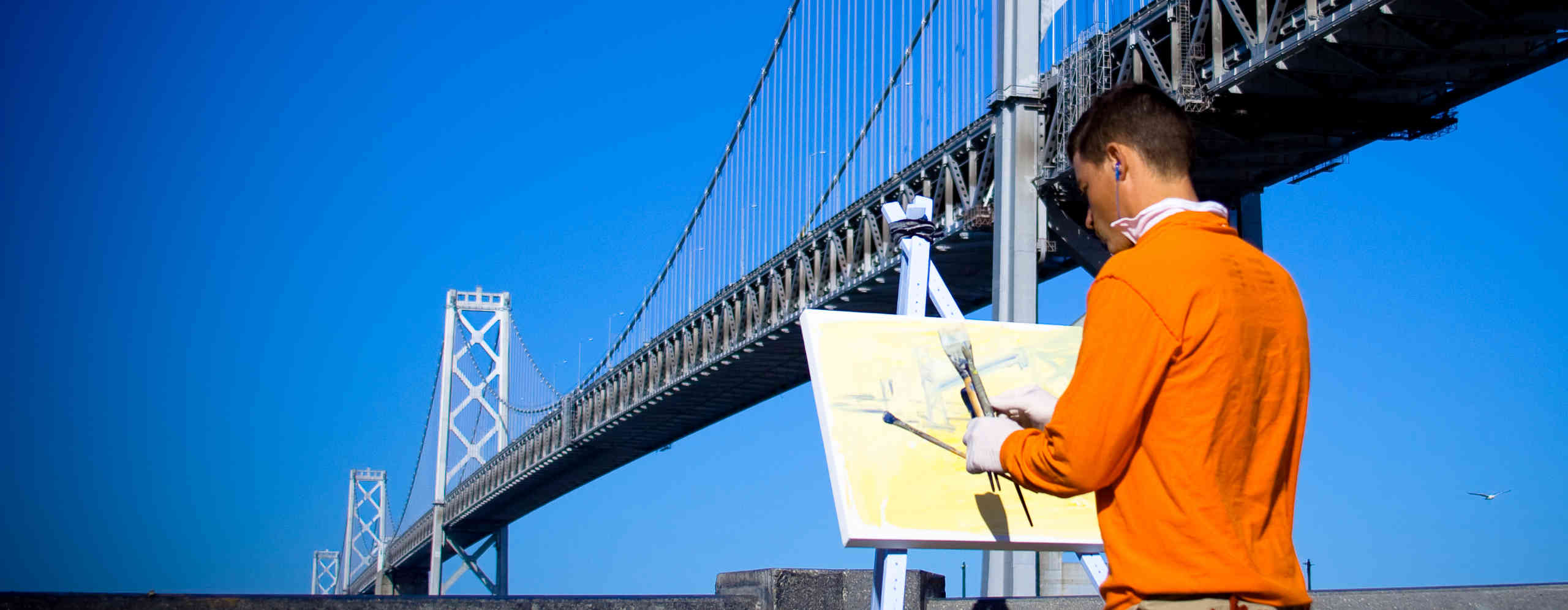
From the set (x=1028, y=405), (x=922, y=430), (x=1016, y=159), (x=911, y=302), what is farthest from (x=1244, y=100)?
(x=1028, y=405)

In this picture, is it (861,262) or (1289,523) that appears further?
(861,262)

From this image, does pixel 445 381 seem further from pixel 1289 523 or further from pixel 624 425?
pixel 1289 523

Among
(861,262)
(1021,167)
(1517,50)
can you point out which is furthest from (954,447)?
(861,262)

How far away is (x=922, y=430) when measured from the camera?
4078mm

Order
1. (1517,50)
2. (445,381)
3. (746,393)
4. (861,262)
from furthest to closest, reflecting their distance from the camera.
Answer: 1. (445,381)
2. (746,393)
3. (861,262)
4. (1517,50)

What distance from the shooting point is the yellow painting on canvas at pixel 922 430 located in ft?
12.9

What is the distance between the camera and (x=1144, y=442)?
2.17 meters

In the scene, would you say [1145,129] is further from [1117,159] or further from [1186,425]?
[1186,425]

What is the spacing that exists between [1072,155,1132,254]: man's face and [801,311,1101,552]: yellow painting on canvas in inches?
59.1

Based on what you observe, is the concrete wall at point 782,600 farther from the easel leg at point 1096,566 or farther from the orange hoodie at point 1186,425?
the orange hoodie at point 1186,425

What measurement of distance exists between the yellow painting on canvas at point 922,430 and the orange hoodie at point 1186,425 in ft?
5.52

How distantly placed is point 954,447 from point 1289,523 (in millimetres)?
1836

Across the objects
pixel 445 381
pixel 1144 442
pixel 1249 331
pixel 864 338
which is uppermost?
pixel 445 381

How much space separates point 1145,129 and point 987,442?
0.57m
